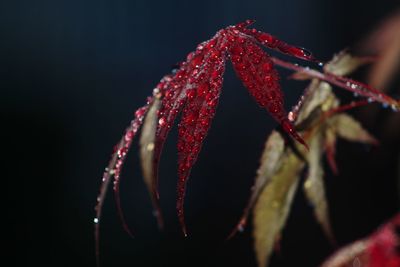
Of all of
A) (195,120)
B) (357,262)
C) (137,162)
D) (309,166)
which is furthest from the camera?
(137,162)

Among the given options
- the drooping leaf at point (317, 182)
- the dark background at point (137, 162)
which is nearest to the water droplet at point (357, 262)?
the drooping leaf at point (317, 182)

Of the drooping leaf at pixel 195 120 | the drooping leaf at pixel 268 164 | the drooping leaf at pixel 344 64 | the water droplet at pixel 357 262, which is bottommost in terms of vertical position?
the water droplet at pixel 357 262

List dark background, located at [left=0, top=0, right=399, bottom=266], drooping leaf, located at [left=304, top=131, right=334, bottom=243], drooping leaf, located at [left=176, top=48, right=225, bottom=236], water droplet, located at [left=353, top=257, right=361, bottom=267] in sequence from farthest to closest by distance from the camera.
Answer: dark background, located at [left=0, top=0, right=399, bottom=266] → drooping leaf, located at [left=304, top=131, right=334, bottom=243] → water droplet, located at [left=353, top=257, right=361, bottom=267] → drooping leaf, located at [left=176, top=48, right=225, bottom=236]

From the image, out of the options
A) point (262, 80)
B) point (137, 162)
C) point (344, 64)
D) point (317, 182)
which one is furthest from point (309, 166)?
point (137, 162)

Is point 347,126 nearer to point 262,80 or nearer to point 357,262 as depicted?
point 357,262

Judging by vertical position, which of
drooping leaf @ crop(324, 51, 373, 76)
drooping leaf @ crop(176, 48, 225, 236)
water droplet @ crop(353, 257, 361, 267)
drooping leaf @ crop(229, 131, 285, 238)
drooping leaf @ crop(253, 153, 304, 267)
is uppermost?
drooping leaf @ crop(324, 51, 373, 76)

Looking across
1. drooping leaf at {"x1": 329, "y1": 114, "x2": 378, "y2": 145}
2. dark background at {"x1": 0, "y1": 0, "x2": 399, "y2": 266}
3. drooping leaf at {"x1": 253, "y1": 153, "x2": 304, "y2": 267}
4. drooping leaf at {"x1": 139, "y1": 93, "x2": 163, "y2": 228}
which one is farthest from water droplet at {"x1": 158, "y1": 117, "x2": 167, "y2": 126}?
dark background at {"x1": 0, "y1": 0, "x2": 399, "y2": 266}

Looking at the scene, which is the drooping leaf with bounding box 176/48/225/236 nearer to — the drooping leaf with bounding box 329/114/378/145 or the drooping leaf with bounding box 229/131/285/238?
the drooping leaf with bounding box 229/131/285/238

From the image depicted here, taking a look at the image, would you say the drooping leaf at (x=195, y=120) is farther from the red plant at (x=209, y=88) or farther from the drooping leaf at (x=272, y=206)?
the drooping leaf at (x=272, y=206)
